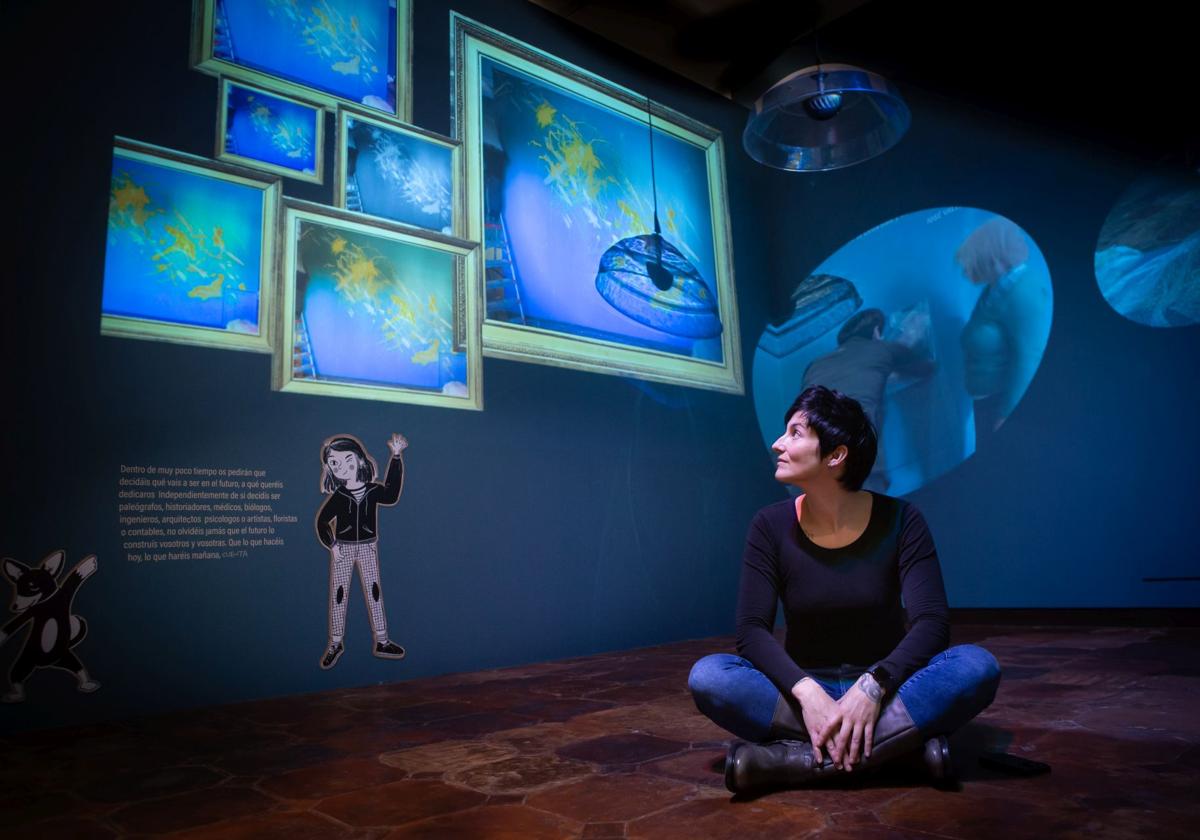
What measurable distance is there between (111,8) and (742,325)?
418 cm

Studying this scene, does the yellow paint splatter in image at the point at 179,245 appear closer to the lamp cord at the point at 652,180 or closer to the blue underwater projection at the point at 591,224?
the blue underwater projection at the point at 591,224

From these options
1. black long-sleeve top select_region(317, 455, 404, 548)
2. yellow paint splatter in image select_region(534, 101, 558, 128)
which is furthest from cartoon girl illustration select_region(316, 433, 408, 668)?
yellow paint splatter in image select_region(534, 101, 558, 128)

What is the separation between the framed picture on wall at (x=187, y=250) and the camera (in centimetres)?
330

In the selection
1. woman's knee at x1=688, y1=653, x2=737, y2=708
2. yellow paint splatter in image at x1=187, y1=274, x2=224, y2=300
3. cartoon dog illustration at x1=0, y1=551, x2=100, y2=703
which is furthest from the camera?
yellow paint splatter in image at x1=187, y1=274, x2=224, y2=300

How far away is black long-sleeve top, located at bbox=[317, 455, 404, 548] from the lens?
3711mm

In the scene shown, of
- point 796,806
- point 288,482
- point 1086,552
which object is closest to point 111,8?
point 288,482

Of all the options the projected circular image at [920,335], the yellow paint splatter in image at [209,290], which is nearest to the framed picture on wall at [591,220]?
the projected circular image at [920,335]

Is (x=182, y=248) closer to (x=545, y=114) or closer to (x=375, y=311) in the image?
(x=375, y=311)

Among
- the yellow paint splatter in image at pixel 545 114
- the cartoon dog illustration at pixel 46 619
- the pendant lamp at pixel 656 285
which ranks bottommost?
the cartoon dog illustration at pixel 46 619

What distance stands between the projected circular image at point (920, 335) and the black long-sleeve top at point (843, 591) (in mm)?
3734

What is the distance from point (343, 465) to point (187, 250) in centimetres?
115

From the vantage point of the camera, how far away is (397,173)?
4.19 meters

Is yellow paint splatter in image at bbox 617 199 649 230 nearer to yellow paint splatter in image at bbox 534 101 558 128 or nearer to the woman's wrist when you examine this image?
yellow paint splatter in image at bbox 534 101 558 128

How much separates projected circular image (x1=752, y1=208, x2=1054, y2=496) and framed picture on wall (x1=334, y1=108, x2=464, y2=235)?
2.73 metres
